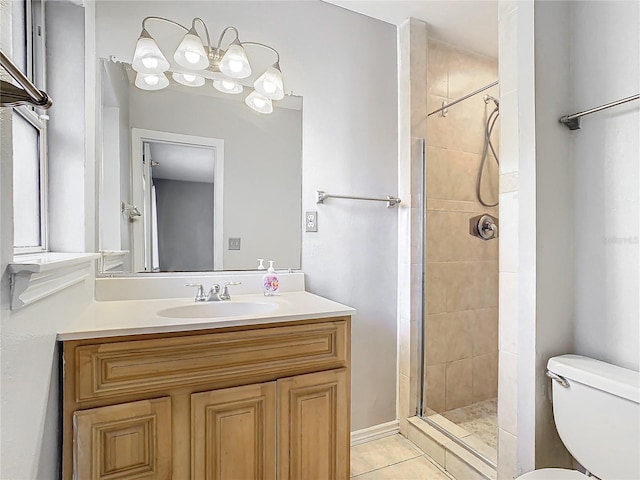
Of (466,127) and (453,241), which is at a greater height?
(466,127)

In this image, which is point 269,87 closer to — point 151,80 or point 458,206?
point 151,80

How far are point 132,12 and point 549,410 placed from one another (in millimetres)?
2305

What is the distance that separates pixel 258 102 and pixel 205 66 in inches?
11.2

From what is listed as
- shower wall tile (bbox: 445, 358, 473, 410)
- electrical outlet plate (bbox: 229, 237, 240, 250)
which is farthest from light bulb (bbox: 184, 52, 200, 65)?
shower wall tile (bbox: 445, 358, 473, 410)

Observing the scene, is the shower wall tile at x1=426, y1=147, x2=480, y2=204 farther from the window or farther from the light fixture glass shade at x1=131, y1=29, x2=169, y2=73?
the window

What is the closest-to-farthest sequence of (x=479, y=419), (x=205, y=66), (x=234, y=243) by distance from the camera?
(x=205, y=66) → (x=234, y=243) → (x=479, y=419)

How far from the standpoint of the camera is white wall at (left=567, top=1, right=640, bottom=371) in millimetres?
1161

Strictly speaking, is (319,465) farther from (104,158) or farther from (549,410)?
(104,158)

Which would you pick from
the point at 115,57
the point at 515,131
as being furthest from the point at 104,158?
the point at 515,131

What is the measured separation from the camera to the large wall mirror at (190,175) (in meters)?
1.52

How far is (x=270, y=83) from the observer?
1.72 meters

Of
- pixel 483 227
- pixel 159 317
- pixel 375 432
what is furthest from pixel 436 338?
pixel 159 317

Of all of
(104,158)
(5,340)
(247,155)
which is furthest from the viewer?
(247,155)

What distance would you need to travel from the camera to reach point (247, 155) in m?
1.75
